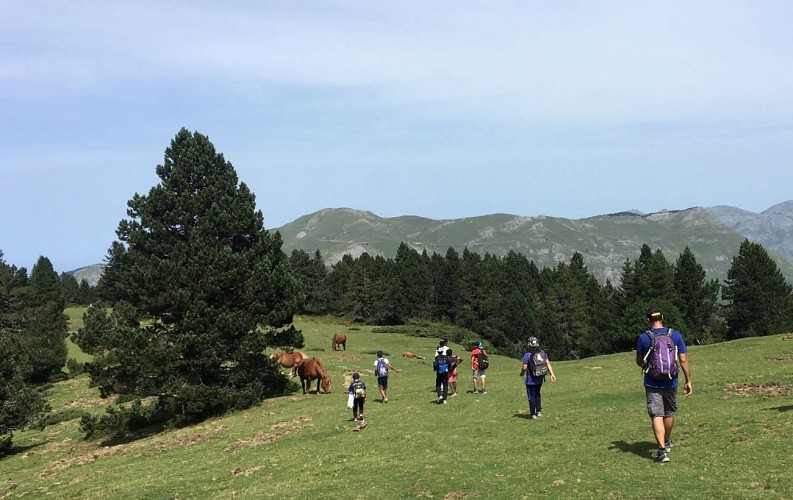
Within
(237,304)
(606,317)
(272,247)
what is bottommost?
(606,317)

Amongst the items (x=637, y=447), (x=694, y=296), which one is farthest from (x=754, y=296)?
(x=637, y=447)

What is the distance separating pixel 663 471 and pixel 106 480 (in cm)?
1953

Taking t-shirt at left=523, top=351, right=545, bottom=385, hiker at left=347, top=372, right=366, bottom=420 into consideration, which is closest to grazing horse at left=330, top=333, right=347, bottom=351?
hiker at left=347, top=372, right=366, bottom=420

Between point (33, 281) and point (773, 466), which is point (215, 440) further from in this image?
point (33, 281)

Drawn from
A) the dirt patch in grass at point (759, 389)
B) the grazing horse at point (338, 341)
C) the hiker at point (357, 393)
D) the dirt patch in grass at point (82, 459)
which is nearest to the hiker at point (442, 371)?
the hiker at point (357, 393)

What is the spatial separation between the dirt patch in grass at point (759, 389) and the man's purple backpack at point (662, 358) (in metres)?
11.7

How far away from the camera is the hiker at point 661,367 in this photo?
1298cm

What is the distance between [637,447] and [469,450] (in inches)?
199

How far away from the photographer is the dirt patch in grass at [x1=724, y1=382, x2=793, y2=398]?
2145 centimetres

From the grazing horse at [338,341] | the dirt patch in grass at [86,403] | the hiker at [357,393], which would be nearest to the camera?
the hiker at [357,393]

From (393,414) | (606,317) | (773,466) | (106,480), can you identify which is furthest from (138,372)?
(606,317)

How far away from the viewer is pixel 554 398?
85.4ft

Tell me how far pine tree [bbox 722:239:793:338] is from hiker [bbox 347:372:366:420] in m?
88.0

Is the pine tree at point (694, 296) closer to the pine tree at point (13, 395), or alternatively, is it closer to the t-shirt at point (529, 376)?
the t-shirt at point (529, 376)
